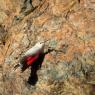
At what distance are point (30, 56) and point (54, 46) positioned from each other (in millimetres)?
692

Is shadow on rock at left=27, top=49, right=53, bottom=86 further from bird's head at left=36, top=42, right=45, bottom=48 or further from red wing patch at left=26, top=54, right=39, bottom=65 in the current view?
bird's head at left=36, top=42, right=45, bottom=48

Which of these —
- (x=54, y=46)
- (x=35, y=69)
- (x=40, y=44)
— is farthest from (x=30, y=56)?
(x=54, y=46)

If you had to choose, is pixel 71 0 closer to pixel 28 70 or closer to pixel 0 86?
pixel 28 70

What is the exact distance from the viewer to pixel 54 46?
8.27 metres

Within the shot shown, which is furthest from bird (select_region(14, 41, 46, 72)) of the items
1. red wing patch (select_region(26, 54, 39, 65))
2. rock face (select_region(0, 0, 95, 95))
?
rock face (select_region(0, 0, 95, 95))

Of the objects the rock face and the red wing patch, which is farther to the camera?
the red wing patch

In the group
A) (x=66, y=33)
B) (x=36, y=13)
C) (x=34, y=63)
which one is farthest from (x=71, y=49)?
(x=36, y=13)

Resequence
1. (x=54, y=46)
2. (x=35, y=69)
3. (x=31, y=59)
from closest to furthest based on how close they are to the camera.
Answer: (x=31, y=59) → (x=35, y=69) → (x=54, y=46)

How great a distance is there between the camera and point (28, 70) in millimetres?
8266

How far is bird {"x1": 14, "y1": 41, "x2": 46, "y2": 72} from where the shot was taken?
8.05 meters

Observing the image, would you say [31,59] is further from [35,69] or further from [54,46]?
[54,46]

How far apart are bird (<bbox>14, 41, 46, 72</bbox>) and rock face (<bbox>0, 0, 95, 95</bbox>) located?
0.57 feet

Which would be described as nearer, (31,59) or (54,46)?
(31,59)

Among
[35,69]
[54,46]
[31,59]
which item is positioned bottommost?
[35,69]
